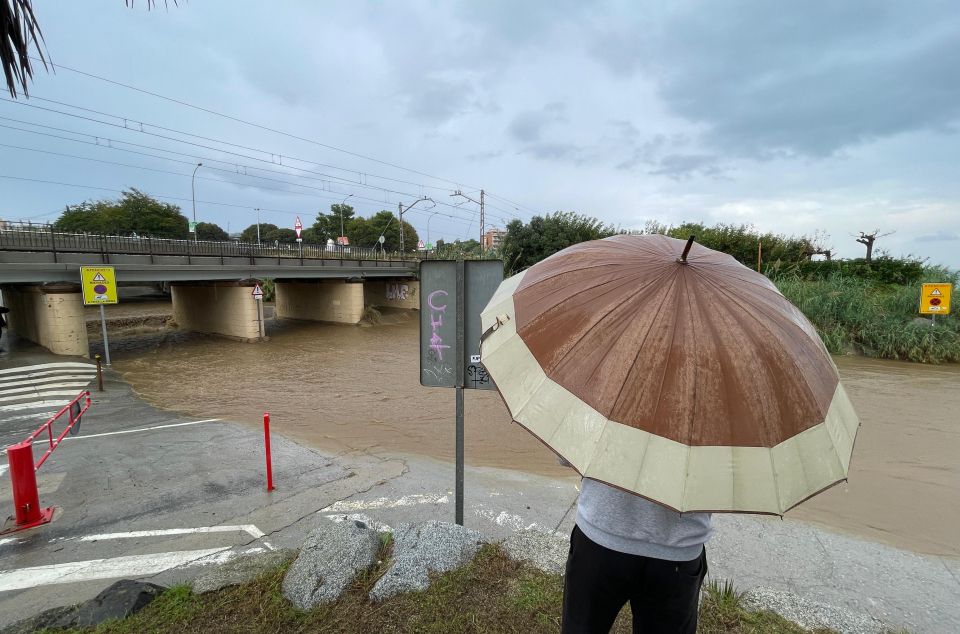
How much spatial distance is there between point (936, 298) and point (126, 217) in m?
72.4

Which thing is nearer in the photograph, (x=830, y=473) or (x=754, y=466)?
(x=754, y=466)

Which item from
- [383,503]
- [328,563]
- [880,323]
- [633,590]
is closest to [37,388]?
[383,503]

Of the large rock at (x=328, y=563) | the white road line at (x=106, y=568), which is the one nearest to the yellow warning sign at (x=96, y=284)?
the white road line at (x=106, y=568)

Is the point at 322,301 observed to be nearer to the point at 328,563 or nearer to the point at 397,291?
the point at 397,291

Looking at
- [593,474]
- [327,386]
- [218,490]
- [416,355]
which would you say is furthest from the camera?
[416,355]

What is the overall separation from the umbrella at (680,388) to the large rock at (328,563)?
2.30m

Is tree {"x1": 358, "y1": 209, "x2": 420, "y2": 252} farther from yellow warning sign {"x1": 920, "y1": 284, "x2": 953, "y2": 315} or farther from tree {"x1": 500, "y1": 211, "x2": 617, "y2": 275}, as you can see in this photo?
yellow warning sign {"x1": 920, "y1": 284, "x2": 953, "y2": 315}

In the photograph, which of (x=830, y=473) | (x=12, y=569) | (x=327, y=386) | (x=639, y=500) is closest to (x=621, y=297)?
(x=639, y=500)

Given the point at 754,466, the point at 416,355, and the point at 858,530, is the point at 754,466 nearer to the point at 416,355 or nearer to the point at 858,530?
the point at 858,530

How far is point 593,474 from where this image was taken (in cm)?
132

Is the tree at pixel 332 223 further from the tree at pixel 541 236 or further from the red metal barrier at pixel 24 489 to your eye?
the red metal barrier at pixel 24 489

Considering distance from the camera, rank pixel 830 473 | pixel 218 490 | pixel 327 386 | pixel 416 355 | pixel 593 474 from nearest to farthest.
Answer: pixel 593 474 < pixel 830 473 < pixel 218 490 < pixel 327 386 < pixel 416 355

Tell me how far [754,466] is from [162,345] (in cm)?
2561

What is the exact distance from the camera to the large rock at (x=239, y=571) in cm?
317
